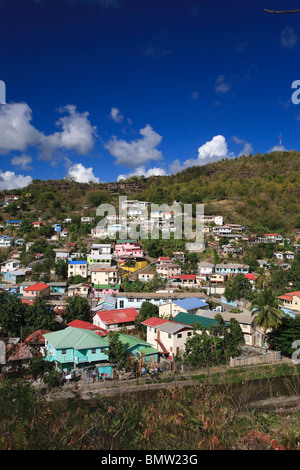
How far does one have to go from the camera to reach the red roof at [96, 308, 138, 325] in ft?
35.9

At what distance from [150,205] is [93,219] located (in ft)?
24.1

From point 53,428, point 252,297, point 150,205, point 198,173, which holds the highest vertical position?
point 198,173

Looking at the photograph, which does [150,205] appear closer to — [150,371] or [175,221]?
[175,221]

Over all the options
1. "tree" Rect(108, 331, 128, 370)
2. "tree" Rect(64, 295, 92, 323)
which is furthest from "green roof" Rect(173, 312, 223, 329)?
"tree" Rect(64, 295, 92, 323)

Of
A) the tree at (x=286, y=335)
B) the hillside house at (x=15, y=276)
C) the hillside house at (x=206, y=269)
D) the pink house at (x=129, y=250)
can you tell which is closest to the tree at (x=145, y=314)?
the tree at (x=286, y=335)

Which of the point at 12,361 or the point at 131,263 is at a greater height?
the point at 131,263

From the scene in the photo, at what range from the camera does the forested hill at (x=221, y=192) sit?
3053cm

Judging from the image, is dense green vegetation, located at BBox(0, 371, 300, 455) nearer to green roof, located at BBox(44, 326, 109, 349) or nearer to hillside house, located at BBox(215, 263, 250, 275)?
green roof, located at BBox(44, 326, 109, 349)

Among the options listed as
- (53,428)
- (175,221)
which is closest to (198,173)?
(175,221)

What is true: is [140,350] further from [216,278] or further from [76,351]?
[216,278]

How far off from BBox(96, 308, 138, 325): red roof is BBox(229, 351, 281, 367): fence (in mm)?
4105

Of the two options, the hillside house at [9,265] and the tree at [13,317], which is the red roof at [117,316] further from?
the hillside house at [9,265]
